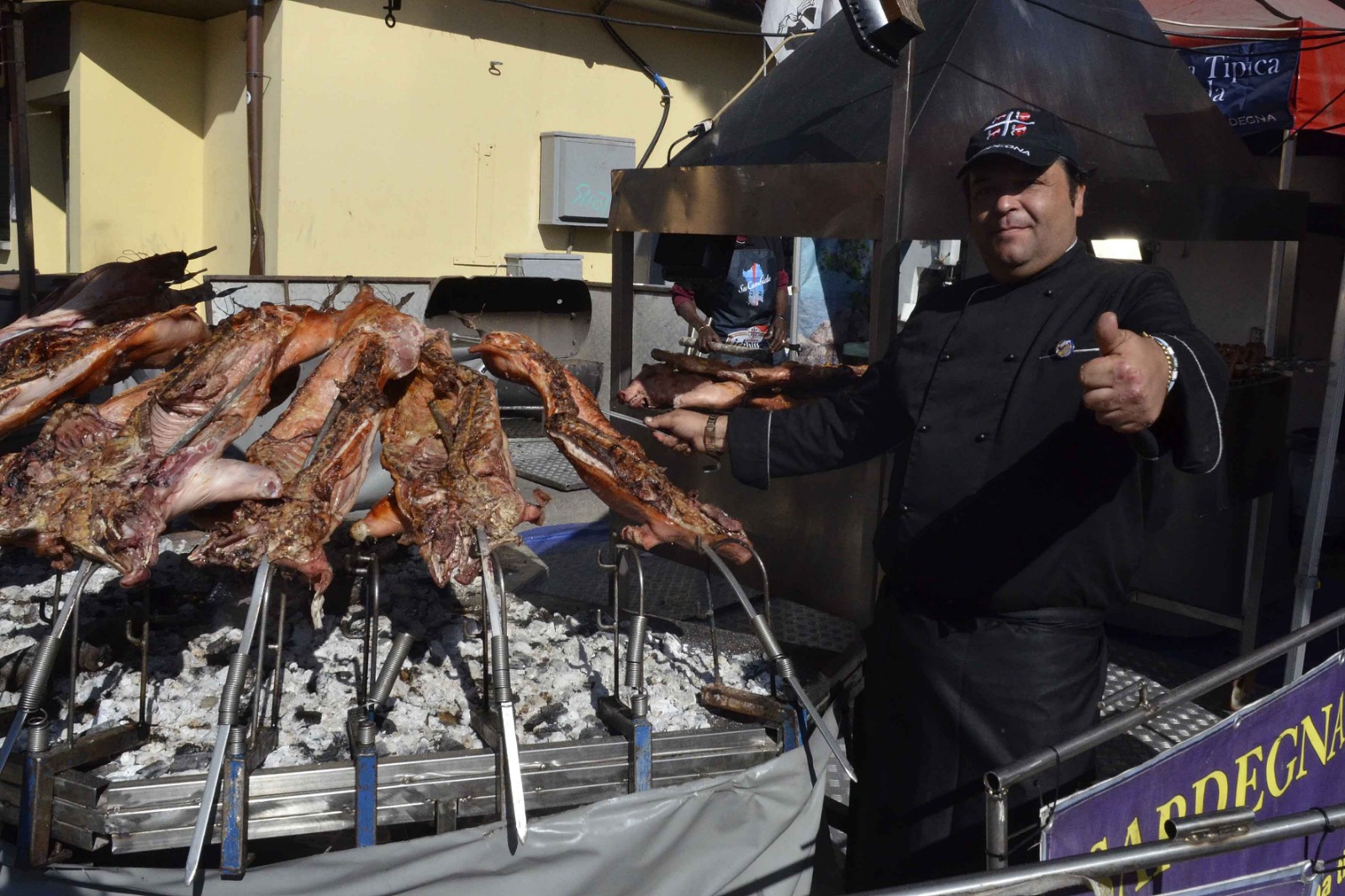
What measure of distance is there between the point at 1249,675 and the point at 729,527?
326cm

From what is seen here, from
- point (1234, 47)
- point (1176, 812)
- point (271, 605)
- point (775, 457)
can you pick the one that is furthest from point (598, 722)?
point (1234, 47)

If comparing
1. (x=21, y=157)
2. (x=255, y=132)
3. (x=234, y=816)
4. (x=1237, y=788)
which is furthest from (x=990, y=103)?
(x=255, y=132)

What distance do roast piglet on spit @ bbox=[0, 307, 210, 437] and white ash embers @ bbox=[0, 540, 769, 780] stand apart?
26.2 inches

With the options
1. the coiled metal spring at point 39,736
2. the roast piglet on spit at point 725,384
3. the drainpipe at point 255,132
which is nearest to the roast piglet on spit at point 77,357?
the coiled metal spring at point 39,736

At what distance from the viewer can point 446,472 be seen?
9.65 feet

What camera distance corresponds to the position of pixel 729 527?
10.3 feet

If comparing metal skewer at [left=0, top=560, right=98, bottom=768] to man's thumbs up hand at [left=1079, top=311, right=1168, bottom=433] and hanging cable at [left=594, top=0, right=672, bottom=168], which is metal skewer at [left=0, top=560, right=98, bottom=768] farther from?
hanging cable at [left=594, top=0, right=672, bottom=168]

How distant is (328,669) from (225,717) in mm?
1054

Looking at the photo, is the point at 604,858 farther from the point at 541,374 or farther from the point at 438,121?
the point at 438,121

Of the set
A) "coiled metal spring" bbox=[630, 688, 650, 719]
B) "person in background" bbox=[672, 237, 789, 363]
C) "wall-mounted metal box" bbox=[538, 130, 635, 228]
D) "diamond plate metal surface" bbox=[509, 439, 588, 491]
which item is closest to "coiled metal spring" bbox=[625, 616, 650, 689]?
"coiled metal spring" bbox=[630, 688, 650, 719]

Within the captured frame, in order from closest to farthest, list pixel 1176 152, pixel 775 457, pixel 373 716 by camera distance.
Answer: pixel 373 716 < pixel 775 457 < pixel 1176 152

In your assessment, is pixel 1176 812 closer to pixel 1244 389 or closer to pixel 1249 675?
pixel 1244 389

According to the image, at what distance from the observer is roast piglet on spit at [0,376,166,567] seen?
258cm

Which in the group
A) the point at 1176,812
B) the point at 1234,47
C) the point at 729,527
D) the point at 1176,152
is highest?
the point at 1234,47
